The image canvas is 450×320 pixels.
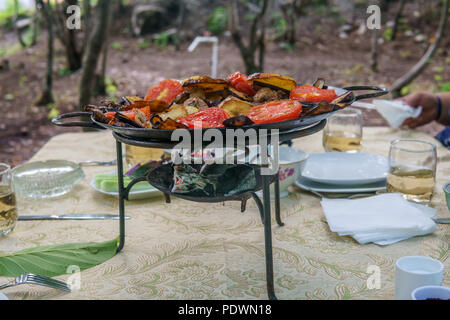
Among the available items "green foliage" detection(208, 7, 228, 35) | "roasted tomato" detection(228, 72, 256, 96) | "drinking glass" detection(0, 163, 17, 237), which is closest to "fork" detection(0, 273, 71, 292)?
"drinking glass" detection(0, 163, 17, 237)

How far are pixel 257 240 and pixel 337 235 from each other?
248mm

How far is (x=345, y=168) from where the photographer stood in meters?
1.89

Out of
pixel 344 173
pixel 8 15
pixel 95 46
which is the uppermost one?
pixel 8 15

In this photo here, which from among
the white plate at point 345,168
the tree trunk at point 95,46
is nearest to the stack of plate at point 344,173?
the white plate at point 345,168

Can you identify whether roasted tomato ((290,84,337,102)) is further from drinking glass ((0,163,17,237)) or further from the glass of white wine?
drinking glass ((0,163,17,237))

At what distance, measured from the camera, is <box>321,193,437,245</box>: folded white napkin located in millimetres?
1386

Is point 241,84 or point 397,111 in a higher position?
point 241,84

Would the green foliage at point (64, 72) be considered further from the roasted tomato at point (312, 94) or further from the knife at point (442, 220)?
the knife at point (442, 220)

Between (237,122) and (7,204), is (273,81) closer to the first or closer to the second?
(237,122)

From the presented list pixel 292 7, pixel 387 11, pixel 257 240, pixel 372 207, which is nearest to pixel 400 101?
pixel 372 207

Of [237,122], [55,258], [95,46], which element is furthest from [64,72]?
[237,122]

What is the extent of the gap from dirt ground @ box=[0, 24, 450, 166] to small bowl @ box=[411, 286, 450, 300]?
4.73 m

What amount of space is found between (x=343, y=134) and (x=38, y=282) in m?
1.48

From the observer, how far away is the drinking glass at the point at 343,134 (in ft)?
6.98
